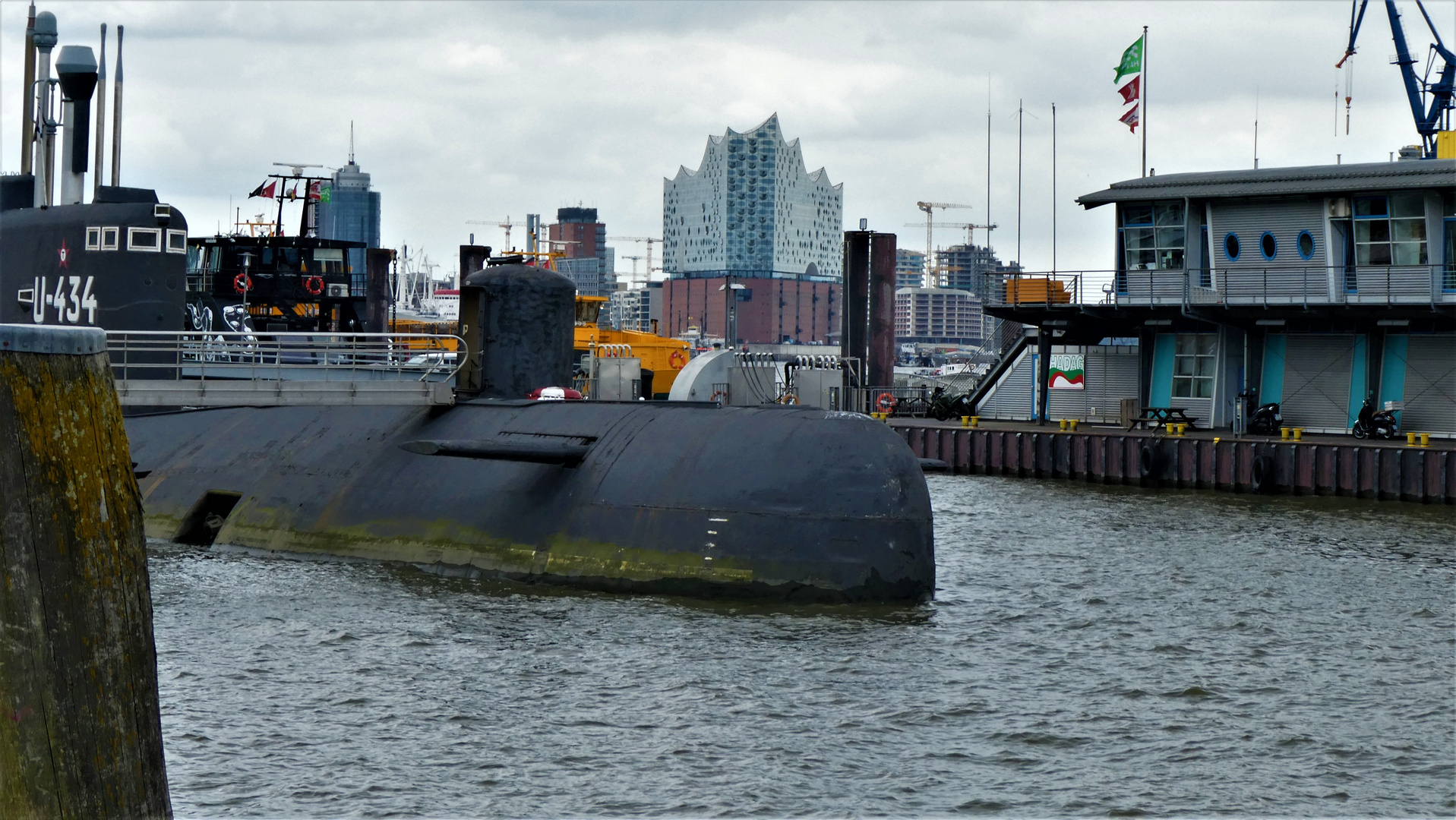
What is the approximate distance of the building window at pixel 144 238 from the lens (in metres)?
22.5

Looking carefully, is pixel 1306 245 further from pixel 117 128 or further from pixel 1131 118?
pixel 117 128

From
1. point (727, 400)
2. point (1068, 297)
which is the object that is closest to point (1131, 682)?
point (727, 400)

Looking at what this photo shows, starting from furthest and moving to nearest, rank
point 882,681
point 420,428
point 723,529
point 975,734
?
point 420,428 < point 723,529 < point 882,681 < point 975,734

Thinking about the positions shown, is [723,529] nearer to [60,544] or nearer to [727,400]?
[60,544]

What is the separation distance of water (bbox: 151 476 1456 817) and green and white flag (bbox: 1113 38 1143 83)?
81.6 feet

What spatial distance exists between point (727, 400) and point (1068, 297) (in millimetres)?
13147

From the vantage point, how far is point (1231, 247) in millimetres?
40188

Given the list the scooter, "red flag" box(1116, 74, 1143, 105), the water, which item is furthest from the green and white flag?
the water

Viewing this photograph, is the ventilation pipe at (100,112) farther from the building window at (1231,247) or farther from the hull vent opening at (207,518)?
the building window at (1231,247)

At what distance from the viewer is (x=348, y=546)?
68.0 feet

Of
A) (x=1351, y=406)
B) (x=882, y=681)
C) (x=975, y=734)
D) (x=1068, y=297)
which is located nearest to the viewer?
(x=975, y=734)

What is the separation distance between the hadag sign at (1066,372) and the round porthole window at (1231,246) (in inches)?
224

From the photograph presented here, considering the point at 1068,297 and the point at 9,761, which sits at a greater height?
the point at 1068,297

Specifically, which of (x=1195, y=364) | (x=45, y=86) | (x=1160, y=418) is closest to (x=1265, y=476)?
(x=1160, y=418)
